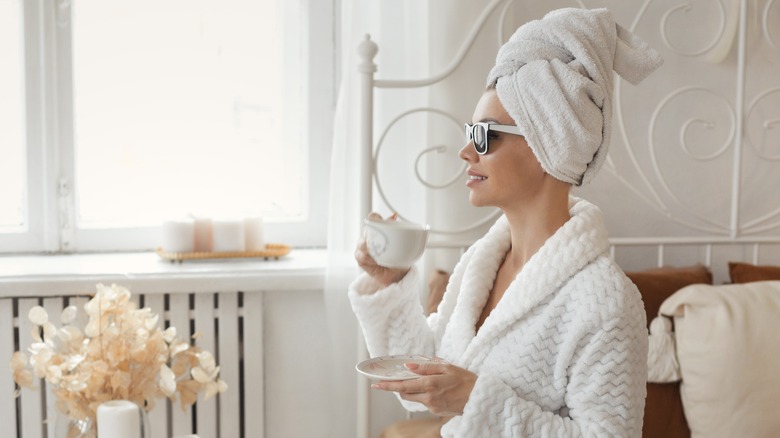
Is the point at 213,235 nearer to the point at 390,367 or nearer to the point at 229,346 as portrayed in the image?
the point at 229,346

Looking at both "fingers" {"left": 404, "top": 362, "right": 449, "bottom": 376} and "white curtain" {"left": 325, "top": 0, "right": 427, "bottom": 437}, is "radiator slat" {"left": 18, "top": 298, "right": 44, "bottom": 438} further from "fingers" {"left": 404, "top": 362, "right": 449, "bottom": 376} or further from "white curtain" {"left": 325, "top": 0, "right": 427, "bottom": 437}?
"fingers" {"left": 404, "top": 362, "right": 449, "bottom": 376}

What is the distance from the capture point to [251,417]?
2.21 metres

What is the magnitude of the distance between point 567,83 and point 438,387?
1.57 feet

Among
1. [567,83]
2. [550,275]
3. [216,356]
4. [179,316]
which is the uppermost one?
[567,83]

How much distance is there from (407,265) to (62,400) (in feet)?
2.54

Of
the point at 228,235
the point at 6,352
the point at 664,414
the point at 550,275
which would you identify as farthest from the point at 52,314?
the point at 664,414

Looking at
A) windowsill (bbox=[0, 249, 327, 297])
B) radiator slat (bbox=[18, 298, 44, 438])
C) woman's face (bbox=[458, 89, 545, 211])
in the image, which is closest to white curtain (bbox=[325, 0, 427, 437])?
windowsill (bbox=[0, 249, 327, 297])

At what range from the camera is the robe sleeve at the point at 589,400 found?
1.16 meters

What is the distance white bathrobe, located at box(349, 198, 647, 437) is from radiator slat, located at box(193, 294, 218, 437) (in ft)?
3.05

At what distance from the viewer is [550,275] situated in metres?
1.25

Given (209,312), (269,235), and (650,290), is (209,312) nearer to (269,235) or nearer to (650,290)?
(269,235)

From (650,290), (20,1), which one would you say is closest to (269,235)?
(20,1)

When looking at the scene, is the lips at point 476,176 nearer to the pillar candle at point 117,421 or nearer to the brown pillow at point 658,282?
the pillar candle at point 117,421

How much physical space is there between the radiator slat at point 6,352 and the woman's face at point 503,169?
134 centimetres
